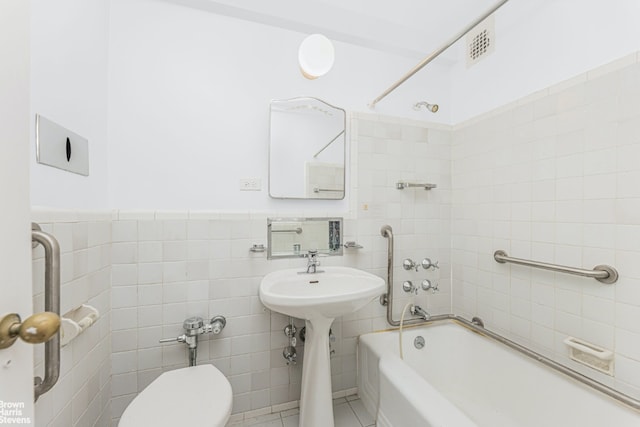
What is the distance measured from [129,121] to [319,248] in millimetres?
1170

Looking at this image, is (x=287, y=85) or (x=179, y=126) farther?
(x=287, y=85)

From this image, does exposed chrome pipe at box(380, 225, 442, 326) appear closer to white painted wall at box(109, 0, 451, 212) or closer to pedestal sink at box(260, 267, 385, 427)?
pedestal sink at box(260, 267, 385, 427)

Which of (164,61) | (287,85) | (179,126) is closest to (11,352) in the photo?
(179,126)

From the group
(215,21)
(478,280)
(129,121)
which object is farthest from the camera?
(478,280)

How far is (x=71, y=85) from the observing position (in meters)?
0.93

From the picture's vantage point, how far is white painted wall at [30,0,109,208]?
76 centimetres

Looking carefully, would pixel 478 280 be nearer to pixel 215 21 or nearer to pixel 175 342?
pixel 175 342

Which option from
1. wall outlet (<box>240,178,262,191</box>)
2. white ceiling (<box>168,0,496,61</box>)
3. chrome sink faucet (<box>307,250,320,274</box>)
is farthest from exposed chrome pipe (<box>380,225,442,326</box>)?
white ceiling (<box>168,0,496,61</box>)

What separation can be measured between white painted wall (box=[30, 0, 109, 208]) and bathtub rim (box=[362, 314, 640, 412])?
1.68 meters

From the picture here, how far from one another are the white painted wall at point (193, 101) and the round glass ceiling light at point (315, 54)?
213mm

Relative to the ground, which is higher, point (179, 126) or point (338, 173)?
point (179, 126)

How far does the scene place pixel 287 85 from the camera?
1.48 metres

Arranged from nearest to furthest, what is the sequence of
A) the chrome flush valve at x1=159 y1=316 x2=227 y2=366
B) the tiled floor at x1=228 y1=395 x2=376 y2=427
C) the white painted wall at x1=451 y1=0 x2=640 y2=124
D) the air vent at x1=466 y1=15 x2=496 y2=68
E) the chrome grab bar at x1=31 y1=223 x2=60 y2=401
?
the chrome grab bar at x1=31 y1=223 x2=60 y2=401
the white painted wall at x1=451 y1=0 x2=640 y2=124
the chrome flush valve at x1=159 y1=316 x2=227 y2=366
the tiled floor at x1=228 y1=395 x2=376 y2=427
the air vent at x1=466 y1=15 x2=496 y2=68

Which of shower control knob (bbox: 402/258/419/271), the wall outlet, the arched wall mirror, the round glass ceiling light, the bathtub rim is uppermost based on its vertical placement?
the round glass ceiling light
